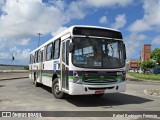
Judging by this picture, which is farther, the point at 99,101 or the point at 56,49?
the point at 56,49

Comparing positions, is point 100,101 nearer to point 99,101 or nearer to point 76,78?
point 99,101

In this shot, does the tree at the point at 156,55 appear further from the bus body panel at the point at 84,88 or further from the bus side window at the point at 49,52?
the bus body panel at the point at 84,88

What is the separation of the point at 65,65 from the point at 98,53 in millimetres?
1532

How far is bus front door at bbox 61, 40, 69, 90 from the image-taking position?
11906 mm

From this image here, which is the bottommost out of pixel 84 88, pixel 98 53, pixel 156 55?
pixel 84 88

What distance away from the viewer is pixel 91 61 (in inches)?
454

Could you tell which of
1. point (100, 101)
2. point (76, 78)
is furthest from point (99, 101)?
point (76, 78)

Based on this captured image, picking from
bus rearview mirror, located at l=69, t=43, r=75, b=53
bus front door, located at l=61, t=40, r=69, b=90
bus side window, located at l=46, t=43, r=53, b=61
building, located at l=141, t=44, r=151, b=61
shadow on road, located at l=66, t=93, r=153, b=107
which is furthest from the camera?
building, located at l=141, t=44, r=151, b=61

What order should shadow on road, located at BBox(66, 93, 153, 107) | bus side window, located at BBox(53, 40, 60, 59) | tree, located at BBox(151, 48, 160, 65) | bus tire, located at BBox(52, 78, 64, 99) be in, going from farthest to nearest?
tree, located at BBox(151, 48, 160, 65), bus side window, located at BBox(53, 40, 60, 59), bus tire, located at BBox(52, 78, 64, 99), shadow on road, located at BBox(66, 93, 153, 107)

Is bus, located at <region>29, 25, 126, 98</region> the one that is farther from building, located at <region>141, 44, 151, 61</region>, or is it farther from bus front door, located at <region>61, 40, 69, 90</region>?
building, located at <region>141, 44, 151, 61</region>

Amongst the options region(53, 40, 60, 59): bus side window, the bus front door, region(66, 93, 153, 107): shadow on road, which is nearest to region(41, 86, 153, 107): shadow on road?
region(66, 93, 153, 107): shadow on road

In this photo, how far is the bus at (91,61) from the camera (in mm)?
11297

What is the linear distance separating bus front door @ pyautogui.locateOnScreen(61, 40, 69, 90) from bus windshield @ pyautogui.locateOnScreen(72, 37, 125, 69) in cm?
70

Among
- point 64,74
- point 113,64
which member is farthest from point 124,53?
point 64,74
